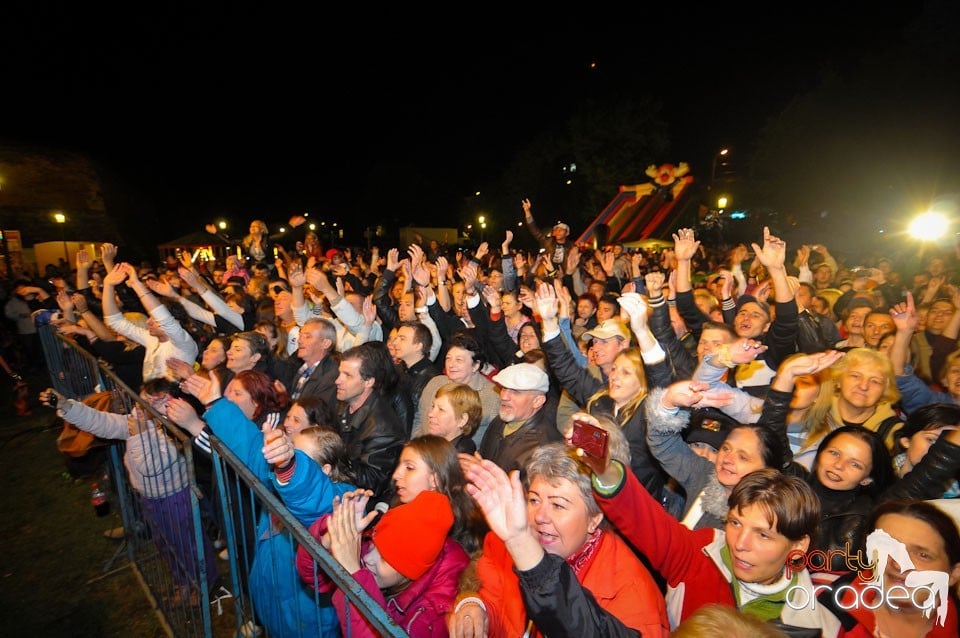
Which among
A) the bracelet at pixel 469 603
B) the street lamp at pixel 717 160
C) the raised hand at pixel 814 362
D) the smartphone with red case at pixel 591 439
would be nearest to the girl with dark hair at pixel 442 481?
the bracelet at pixel 469 603

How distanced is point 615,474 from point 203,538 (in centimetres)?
288

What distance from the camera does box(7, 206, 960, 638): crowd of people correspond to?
5.98 feet

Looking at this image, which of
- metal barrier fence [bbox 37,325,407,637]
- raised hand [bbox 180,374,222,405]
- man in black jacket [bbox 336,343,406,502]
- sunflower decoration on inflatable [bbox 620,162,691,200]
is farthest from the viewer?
sunflower decoration on inflatable [bbox 620,162,691,200]

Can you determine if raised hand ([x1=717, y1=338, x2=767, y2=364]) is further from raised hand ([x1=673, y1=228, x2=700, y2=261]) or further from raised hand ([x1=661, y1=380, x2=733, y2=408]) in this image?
raised hand ([x1=673, y1=228, x2=700, y2=261])

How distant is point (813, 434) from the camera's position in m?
3.45

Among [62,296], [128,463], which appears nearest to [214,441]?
[128,463]

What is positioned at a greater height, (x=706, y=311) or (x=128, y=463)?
(x=706, y=311)

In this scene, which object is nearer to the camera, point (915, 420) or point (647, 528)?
point (647, 528)

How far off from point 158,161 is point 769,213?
142 ft

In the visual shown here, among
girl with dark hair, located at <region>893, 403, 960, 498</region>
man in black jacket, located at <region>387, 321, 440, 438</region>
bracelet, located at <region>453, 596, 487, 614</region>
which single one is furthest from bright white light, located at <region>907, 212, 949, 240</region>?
bracelet, located at <region>453, 596, 487, 614</region>

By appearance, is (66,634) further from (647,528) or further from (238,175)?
(238,175)

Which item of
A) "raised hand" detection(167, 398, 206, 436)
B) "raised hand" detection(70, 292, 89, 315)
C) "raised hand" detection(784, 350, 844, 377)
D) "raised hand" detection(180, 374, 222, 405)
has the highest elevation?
"raised hand" detection(70, 292, 89, 315)

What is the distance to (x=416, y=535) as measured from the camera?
1.94 m

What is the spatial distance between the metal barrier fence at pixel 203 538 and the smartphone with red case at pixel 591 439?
798 mm
